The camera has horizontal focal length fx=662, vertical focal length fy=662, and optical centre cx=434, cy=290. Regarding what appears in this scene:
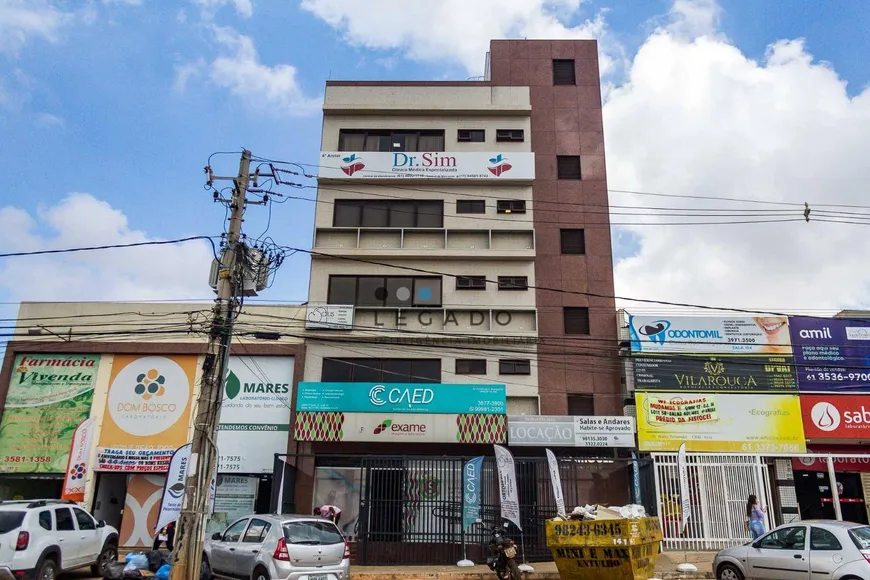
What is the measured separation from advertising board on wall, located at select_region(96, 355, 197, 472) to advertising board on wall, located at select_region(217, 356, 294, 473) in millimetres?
1383

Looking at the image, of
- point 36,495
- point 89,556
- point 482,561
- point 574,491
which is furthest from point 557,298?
point 36,495

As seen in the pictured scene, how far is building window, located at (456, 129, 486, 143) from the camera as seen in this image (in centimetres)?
2572

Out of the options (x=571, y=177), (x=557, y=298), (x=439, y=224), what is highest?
(x=571, y=177)

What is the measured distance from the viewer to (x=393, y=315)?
23422mm

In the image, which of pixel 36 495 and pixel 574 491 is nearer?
pixel 574 491

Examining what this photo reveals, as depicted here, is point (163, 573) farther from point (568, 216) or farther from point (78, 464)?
point (568, 216)

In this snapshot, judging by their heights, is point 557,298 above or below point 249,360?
above

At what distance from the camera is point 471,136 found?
84.7 ft

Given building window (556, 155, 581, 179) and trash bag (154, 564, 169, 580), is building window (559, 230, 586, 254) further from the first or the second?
trash bag (154, 564, 169, 580)

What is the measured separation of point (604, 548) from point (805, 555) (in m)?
3.50

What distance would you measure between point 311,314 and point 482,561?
10480 millimetres

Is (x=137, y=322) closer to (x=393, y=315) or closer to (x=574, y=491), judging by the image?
(x=393, y=315)

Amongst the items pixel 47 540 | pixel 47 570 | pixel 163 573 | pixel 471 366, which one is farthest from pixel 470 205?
pixel 47 570

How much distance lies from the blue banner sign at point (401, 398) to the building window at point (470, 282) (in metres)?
4.06
